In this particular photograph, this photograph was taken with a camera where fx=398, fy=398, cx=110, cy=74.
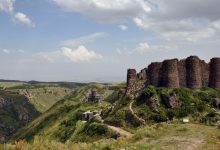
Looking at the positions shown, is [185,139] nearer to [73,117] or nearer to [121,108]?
[121,108]

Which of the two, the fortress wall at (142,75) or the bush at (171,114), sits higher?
the fortress wall at (142,75)

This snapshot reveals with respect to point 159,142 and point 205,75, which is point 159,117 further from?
point 159,142

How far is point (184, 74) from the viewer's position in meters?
134

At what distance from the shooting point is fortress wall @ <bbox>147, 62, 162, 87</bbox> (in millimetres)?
135125

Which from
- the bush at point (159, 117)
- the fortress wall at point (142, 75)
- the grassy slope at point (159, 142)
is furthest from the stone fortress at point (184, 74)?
the grassy slope at point (159, 142)

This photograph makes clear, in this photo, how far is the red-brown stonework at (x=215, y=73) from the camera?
133 m

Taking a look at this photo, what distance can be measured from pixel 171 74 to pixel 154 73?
7.09 m

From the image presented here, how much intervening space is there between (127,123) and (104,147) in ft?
314

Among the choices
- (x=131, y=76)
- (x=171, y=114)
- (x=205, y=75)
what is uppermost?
(x=205, y=75)

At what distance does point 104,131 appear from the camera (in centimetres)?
11656

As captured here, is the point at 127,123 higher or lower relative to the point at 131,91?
lower

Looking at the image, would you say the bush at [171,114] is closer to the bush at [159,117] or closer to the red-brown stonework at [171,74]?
the bush at [159,117]

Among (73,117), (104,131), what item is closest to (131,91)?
(104,131)

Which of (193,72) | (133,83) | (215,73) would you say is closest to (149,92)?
(133,83)
